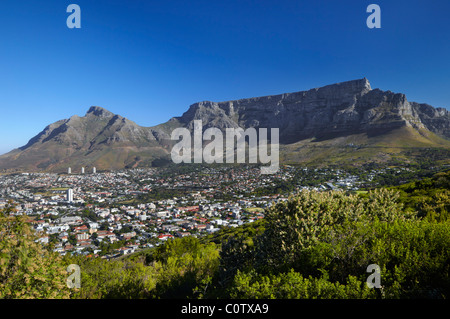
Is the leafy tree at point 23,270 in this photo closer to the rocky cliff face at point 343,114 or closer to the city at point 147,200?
the city at point 147,200

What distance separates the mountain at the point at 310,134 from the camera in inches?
4344

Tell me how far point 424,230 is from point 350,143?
124410 millimetres

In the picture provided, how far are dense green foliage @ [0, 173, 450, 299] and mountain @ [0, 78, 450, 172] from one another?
306 ft

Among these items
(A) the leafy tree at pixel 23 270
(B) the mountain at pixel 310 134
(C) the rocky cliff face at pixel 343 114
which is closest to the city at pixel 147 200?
(A) the leafy tree at pixel 23 270

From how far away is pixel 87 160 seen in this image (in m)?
146

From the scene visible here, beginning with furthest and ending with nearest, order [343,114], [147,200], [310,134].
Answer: [310,134], [343,114], [147,200]

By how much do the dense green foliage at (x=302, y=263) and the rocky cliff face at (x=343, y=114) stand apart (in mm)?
134812

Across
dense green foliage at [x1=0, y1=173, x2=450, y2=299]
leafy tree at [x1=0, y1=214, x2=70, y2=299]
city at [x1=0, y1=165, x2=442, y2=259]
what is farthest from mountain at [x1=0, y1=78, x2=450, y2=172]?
leafy tree at [x1=0, y1=214, x2=70, y2=299]

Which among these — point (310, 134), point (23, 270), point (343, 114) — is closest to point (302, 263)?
point (23, 270)

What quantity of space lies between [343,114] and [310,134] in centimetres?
2390

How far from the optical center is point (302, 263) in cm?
838

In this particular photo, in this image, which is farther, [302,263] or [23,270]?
[302,263]

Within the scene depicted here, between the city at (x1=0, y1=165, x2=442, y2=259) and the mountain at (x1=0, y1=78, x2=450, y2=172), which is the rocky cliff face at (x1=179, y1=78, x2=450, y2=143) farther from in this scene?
the city at (x1=0, y1=165, x2=442, y2=259)

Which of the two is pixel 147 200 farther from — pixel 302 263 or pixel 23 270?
pixel 302 263
